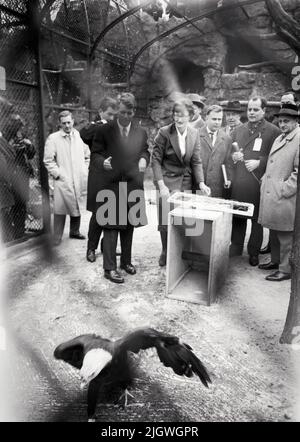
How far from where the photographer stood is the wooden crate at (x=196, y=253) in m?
3.38

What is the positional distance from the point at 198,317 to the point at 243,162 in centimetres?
198

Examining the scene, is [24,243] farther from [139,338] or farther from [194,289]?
[139,338]

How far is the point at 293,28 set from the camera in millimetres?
2480

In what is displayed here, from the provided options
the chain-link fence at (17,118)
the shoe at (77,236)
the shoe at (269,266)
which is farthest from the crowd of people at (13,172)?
the shoe at (269,266)

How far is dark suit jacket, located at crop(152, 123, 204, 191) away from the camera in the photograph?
3.98 meters

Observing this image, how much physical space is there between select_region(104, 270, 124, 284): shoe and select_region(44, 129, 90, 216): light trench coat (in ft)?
4.47

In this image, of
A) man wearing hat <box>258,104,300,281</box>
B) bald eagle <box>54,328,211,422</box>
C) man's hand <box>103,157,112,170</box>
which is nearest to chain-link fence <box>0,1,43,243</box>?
man's hand <box>103,157,112,170</box>

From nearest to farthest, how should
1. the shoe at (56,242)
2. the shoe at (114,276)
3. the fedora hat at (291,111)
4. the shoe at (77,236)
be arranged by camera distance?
the fedora hat at (291,111) → the shoe at (114,276) → the shoe at (56,242) → the shoe at (77,236)

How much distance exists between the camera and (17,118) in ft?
14.7

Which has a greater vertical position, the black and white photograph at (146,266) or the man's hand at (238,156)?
the man's hand at (238,156)

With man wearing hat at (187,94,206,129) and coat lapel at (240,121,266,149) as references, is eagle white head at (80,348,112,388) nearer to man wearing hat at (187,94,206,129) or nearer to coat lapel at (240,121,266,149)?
coat lapel at (240,121,266,149)

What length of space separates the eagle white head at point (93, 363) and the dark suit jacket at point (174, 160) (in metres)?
2.18

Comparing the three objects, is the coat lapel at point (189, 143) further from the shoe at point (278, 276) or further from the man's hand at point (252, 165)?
the shoe at point (278, 276)

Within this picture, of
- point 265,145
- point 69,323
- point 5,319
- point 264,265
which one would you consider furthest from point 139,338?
point 265,145
